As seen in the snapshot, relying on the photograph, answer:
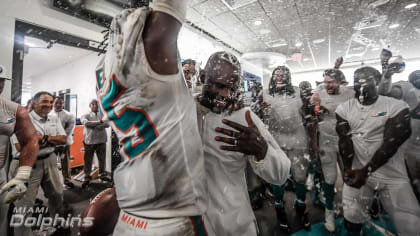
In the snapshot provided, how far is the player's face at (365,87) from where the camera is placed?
117 centimetres

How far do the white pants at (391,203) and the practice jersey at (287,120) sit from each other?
2.57ft

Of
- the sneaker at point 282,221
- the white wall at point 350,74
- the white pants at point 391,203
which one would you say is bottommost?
the sneaker at point 282,221

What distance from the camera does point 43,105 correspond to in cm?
199

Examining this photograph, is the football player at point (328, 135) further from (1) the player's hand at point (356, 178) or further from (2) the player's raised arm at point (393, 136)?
(1) the player's hand at point (356, 178)

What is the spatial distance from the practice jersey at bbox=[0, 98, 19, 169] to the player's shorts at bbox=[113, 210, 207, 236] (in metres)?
1.69

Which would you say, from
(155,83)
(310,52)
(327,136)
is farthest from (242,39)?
(155,83)

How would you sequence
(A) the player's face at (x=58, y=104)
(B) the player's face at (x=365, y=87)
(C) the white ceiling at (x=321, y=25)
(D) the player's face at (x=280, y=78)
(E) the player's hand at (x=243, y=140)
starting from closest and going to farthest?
(E) the player's hand at (x=243, y=140) → (B) the player's face at (x=365, y=87) → (C) the white ceiling at (x=321, y=25) → (D) the player's face at (x=280, y=78) → (A) the player's face at (x=58, y=104)

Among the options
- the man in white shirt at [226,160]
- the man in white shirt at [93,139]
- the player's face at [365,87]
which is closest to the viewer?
the man in white shirt at [226,160]

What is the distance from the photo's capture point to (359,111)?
1213 millimetres

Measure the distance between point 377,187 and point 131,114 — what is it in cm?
179

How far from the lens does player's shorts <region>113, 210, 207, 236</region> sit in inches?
19.3

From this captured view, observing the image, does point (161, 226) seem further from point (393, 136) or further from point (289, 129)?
point (289, 129)

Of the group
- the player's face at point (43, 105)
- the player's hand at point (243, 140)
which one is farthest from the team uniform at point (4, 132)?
the player's hand at point (243, 140)

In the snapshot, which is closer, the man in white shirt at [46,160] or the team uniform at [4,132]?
the team uniform at [4,132]
